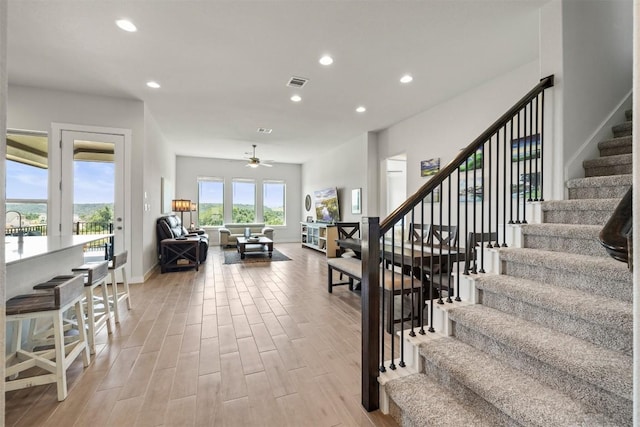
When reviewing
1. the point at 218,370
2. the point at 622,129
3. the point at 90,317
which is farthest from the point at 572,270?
the point at 90,317

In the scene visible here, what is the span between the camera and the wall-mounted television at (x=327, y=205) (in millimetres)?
7988

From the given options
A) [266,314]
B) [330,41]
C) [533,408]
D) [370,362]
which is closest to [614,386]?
[533,408]

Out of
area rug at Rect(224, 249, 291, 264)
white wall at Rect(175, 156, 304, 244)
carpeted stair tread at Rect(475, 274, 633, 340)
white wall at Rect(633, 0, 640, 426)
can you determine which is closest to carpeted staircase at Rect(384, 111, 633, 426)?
carpeted stair tread at Rect(475, 274, 633, 340)

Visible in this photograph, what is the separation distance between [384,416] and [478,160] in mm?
3749

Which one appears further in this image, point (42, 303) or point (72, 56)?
point (72, 56)

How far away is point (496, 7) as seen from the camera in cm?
252

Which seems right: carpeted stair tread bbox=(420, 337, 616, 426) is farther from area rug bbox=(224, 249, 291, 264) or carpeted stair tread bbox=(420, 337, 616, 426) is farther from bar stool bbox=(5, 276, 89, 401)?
area rug bbox=(224, 249, 291, 264)

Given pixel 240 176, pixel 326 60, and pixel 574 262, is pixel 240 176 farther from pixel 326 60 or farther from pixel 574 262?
pixel 574 262

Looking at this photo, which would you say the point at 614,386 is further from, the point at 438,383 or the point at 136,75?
the point at 136,75

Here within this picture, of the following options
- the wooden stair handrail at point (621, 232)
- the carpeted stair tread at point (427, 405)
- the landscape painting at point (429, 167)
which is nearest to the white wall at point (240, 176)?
the landscape painting at point (429, 167)

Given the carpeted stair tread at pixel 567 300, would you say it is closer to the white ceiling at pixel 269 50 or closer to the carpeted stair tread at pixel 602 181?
the carpeted stair tread at pixel 602 181

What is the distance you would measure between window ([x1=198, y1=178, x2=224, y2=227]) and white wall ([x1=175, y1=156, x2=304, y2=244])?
0.53ft

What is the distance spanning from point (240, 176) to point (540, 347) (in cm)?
1001

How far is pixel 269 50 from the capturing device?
10.4ft
